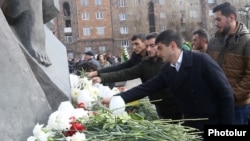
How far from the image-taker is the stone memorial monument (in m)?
2.50

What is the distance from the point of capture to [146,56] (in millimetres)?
4648

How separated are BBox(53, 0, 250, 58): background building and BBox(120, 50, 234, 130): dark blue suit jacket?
47573 millimetres

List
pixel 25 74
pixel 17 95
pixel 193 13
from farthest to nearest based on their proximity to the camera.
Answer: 1. pixel 193 13
2. pixel 25 74
3. pixel 17 95

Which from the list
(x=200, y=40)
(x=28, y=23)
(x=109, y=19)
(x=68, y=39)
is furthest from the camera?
(x=109, y=19)

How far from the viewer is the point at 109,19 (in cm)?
5391

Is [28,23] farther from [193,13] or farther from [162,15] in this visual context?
[193,13]

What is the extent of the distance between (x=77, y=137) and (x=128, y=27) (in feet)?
160

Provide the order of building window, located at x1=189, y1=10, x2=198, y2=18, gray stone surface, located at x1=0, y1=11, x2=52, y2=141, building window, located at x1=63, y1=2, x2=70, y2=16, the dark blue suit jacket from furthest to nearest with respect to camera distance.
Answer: building window, located at x1=189, y1=10, x2=198, y2=18, building window, located at x1=63, y1=2, x2=70, y2=16, the dark blue suit jacket, gray stone surface, located at x1=0, y1=11, x2=52, y2=141

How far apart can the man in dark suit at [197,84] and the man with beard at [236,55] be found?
2.52 feet

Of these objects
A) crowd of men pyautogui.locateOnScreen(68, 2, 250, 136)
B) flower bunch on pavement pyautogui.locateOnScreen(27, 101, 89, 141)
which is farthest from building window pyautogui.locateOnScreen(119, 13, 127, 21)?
flower bunch on pavement pyautogui.locateOnScreen(27, 101, 89, 141)

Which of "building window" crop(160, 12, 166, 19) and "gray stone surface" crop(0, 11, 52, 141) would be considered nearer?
"gray stone surface" crop(0, 11, 52, 141)

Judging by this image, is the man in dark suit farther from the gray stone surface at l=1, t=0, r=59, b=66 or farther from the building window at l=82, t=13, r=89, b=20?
the building window at l=82, t=13, r=89, b=20

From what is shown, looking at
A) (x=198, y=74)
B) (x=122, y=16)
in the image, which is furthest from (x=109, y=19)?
(x=198, y=74)

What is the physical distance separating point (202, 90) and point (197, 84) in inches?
2.3
